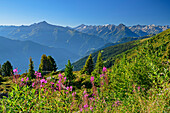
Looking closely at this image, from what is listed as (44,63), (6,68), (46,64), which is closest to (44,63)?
(44,63)

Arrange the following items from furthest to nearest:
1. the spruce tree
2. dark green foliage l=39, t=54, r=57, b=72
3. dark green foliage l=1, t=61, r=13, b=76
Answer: dark green foliage l=39, t=54, r=57, b=72
the spruce tree
dark green foliage l=1, t=61, r=13, b=76

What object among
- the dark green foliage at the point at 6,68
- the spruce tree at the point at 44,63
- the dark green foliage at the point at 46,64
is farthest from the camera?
the dark green foliage at the point at 46,64

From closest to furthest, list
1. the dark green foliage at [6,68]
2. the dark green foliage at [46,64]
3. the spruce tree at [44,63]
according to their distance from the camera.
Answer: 1. the dark green foliage at [6,68]
2. the spruce tree at [44,63]
3. the dark green foliage at [46,64]

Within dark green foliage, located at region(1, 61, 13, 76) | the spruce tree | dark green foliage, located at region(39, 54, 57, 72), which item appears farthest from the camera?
dark green foliage, located at region(39, 54, 57, 72)

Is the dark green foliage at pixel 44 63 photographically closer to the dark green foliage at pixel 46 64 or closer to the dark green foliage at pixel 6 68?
the dark green foliage at pixel 46 64

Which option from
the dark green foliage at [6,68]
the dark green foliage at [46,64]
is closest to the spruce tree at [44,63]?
the dark green foliage at [46,64]

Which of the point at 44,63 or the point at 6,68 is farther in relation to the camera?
the point at 44,63

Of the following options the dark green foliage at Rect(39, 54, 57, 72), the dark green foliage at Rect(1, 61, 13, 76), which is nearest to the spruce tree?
the dark green foliage at Rect(39, 54, 57, 72)

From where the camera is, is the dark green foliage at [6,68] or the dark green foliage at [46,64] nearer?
the dark green foliage at [6,68]

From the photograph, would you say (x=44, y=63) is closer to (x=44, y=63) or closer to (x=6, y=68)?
(x=44, y=63)

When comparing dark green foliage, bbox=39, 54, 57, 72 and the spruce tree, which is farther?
dark green foliage, bbox=39, 54, 57, 72

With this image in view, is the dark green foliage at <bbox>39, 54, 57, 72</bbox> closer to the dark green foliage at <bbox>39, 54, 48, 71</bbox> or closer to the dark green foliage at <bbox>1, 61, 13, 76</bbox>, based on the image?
the dark green foliage at <bbox>39, 54, 48, 71</bbox>

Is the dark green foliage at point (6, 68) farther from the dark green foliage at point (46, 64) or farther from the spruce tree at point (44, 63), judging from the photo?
the dark green foliage at point (46, 64)

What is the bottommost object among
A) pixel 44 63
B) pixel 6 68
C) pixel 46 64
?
pixel 46 64
